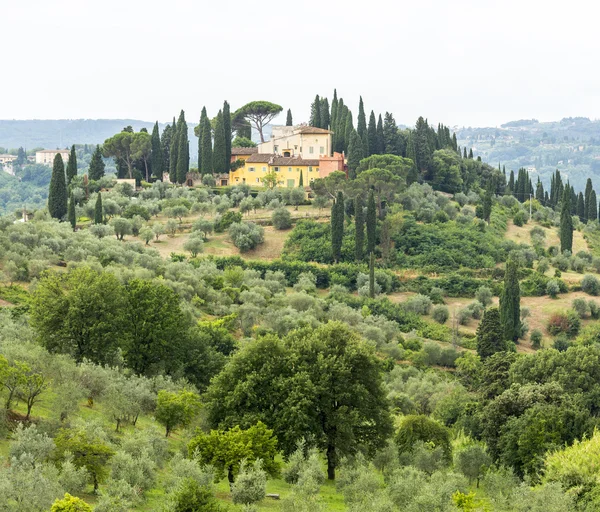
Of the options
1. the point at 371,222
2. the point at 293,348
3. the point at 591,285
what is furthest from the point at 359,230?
the point at 293,348

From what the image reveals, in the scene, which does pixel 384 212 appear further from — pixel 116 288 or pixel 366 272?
pixel 116 288

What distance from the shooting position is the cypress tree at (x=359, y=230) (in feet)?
229

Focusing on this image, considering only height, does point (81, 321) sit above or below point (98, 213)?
below

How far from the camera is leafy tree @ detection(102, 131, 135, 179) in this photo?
289ft

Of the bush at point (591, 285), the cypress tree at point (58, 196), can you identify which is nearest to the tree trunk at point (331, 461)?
the bush at point (591, 285)

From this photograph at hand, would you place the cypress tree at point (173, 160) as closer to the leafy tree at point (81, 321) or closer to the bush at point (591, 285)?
the bush at point (591, 285)

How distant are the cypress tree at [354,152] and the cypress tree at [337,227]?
12369 mm

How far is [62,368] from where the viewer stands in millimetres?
29953

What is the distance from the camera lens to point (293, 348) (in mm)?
31922

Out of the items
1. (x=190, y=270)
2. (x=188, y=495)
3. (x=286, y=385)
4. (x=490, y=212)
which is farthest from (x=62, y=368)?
(x=490, y=212)

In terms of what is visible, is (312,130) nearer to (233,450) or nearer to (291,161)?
(291,161)

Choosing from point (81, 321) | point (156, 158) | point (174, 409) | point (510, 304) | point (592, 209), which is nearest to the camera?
point (174, 409)

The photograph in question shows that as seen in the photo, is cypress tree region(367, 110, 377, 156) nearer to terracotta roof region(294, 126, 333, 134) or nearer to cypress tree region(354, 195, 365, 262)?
terracotta roof region(294, 126, 333, 134)

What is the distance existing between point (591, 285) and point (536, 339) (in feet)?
35.5
